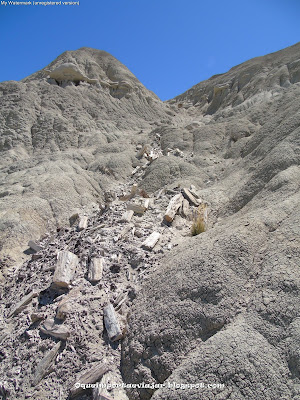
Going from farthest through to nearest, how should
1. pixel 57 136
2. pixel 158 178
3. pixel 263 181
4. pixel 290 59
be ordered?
1. pixel 290 59
2. pixel 57 136
3. pixel 158 178
4. pixel 263 181

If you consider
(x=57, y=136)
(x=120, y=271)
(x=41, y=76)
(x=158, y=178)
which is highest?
(x=41, y=76)

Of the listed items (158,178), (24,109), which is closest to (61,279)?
(158,178)

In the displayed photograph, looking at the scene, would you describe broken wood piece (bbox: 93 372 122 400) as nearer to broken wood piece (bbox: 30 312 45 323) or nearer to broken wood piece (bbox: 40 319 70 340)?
broken wood piece (bbox: 40 319 70 340)

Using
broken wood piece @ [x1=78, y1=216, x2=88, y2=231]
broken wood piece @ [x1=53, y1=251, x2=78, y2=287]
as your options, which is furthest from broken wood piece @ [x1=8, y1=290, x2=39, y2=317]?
broken wood piece @ [x1=78, y1=216, x2=88, y2=231]

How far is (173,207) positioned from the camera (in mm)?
7355

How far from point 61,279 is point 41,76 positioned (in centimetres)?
2537

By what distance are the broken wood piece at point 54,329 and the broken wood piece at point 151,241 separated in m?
2.23

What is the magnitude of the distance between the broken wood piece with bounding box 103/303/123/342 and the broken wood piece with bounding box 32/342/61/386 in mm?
765

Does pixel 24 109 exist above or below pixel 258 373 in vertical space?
above

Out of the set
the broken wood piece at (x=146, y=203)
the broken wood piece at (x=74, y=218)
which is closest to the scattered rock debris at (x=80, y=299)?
the broken wood piece at (x=146, y=203)

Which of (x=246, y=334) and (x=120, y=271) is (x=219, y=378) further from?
(x=120, y=271)

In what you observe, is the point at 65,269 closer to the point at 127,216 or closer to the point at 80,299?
the point at 80,299

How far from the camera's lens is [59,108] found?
66.1ft

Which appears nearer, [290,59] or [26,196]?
[26,196]
